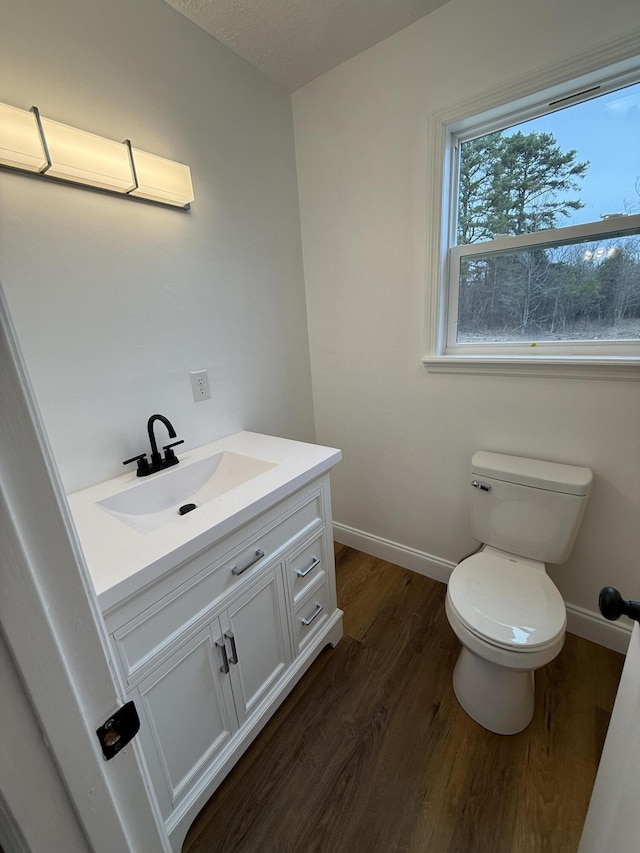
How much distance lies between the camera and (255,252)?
1.63 metres

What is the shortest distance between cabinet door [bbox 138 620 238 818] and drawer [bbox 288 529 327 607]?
331mm

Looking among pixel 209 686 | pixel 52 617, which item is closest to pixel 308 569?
pixel 209 686

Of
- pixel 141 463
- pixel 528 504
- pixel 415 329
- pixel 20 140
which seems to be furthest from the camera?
pixel 415 329

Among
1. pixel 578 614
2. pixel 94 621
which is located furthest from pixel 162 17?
pixel 578 614

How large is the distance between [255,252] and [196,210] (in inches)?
12.4

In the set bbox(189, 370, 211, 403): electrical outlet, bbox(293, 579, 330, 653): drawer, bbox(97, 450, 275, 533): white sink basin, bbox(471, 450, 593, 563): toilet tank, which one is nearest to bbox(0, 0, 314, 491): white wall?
bbox(189, 370, 211, 403): electrical outlet

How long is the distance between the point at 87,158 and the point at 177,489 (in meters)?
1.05

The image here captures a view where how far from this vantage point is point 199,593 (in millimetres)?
937

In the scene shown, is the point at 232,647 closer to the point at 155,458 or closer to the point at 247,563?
the point at 247,563

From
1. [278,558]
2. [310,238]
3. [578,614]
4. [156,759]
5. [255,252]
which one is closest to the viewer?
[156,759]

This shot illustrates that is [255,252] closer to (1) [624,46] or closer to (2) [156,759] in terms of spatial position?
(1) [624,46]

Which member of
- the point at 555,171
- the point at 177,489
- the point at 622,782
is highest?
the point at 555,171

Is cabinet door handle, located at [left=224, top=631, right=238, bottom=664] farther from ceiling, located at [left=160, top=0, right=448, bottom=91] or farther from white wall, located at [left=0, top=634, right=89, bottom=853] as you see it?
ceiling, located at [left=160, top=0, right=448, bottom=91]

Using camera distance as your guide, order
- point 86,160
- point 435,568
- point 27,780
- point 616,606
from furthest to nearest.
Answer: point 435,568, point 86,160, point 616,606, point 27,780
